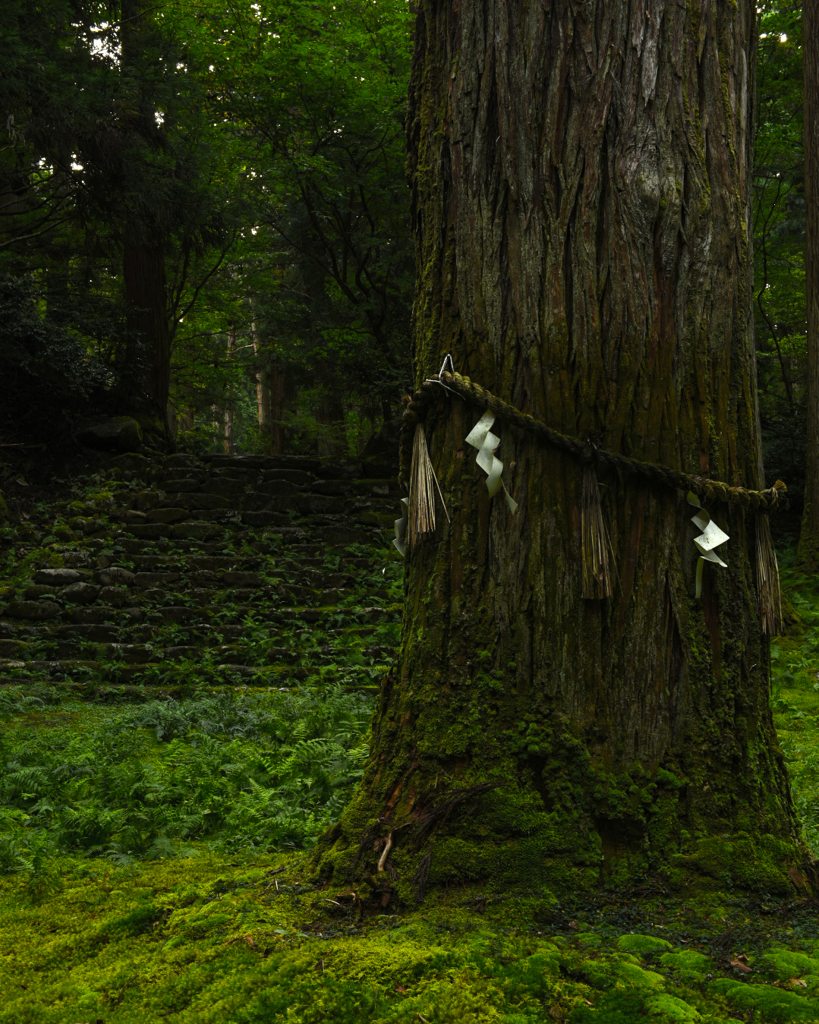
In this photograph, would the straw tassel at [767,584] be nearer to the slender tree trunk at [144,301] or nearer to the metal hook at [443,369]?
the metal hook at [443,369]

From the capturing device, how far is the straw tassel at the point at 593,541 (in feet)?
7.13

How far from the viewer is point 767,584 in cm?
234

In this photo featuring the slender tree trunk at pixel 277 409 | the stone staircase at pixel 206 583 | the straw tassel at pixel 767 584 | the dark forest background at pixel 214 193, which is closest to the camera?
the straw tassel at pixel 767 584

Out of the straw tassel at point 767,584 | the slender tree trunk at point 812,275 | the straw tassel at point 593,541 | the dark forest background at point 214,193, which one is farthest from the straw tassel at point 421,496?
the dark forest background at point 214,193

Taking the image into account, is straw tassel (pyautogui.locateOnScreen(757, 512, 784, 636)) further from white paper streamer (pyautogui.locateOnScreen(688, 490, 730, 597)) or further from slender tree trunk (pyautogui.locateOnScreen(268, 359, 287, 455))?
slender tree trunk (pyautogui.locateOnScreen(268, 359, 287, 455))

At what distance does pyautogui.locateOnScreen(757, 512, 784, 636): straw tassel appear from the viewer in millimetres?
2314

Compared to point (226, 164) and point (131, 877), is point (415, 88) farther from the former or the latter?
point (226, 164)

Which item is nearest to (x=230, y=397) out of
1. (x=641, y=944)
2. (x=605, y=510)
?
(x=605, y=510)

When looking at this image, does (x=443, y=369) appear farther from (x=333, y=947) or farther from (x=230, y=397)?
(x=230, y=397)

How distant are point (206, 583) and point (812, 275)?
8.90m

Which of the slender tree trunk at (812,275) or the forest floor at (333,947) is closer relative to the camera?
the forest floor at (333,947)

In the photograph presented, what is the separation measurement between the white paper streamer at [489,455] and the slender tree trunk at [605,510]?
6 cm

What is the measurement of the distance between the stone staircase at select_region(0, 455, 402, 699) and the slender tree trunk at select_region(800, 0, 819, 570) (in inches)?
216

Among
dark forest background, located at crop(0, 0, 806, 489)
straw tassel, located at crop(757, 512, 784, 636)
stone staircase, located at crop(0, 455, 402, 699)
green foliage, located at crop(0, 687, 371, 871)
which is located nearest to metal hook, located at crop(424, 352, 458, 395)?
straw tassel, located at crop(757, 512, 784, 636)
